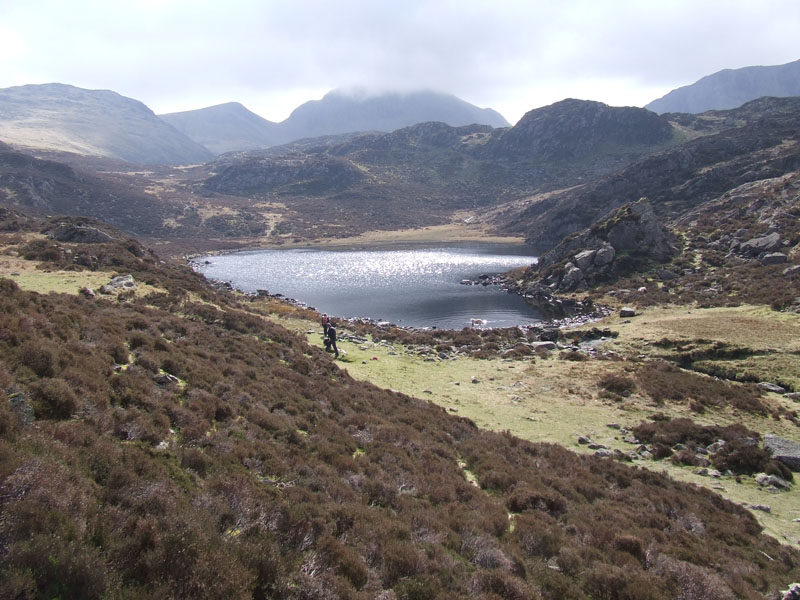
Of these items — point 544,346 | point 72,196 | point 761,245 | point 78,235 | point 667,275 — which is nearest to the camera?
point 544,346

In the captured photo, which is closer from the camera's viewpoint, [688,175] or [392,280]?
[392,280]

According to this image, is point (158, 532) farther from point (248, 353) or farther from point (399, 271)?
point (399, 271)

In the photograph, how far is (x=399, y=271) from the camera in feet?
310

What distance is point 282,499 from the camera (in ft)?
27.0

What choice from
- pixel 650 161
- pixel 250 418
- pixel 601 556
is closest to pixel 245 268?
pixel 250 418

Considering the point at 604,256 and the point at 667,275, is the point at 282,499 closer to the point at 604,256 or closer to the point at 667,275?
the point at 667,275

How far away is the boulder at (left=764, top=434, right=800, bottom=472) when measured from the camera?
17234 millimetres

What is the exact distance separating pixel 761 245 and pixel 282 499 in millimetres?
76291

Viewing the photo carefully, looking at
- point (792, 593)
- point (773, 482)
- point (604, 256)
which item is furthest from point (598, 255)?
point (792, 593)

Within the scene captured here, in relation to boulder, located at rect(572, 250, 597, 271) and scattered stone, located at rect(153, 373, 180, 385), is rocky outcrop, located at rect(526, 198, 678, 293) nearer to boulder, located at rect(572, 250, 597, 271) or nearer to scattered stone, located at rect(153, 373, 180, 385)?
boulder, located at rect(572, 250, 597, 271)

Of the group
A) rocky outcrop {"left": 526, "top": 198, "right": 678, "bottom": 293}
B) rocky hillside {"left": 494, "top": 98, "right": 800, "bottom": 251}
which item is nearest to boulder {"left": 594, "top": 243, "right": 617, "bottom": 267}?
rocky outcrop {"left": 526, "top": 198, "right": 678, "bottom": 293}

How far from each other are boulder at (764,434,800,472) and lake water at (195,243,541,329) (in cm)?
3437

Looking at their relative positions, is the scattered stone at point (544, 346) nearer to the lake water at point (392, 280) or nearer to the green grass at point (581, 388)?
the green grass at point (581, 388)

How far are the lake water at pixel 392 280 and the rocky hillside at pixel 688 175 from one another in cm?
2313
